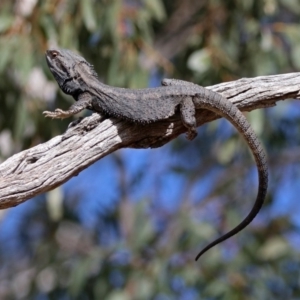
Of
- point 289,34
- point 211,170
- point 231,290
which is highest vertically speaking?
point 289,34

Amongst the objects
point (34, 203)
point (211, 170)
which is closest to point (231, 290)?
point (211, 170)

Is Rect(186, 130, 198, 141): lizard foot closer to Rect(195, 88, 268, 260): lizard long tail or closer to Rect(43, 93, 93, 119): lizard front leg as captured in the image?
Rect(195, 88, 268, 260): lizard long tail

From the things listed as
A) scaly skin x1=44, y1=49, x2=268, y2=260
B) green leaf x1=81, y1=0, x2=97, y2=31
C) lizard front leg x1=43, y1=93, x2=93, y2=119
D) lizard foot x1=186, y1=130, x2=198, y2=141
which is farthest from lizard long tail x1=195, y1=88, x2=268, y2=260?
green leaf x1=81, y1=0, x2=97, y2=31

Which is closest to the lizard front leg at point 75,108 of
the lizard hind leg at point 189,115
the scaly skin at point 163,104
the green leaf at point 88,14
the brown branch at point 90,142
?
the scaly skin at point 163,104

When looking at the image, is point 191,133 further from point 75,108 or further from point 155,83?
point 155,83

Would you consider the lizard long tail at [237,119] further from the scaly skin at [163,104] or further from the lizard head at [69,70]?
the lizard head at [69,70]

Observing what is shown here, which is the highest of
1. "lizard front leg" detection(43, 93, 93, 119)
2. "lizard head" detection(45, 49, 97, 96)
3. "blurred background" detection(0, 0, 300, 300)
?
"lizard head" detection(45, 49, 97, 96)

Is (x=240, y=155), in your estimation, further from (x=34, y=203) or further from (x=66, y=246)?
(x=34, y=203)
